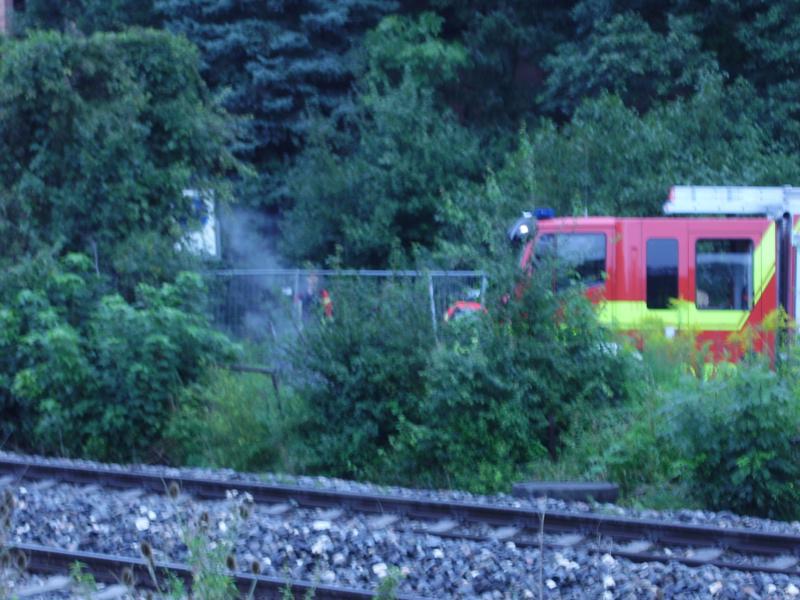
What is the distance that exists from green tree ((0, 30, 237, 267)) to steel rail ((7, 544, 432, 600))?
29.8 ft

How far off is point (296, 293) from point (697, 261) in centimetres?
829

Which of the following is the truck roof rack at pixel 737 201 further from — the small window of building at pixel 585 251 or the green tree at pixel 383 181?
the green tree at pixel 383 181

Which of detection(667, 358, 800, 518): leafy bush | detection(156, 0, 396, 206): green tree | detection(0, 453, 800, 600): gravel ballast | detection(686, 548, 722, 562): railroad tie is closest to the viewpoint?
detection(0, 453, 800, 600): gravel ballast

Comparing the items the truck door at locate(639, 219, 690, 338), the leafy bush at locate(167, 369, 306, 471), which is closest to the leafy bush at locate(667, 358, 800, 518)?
the truck door at locate(639, 219, 690, 338)

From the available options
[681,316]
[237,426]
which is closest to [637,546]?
[681,316]

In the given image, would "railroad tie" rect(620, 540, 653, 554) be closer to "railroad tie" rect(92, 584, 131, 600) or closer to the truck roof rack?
"railroad tie" rect(92, 584, 131, 600)

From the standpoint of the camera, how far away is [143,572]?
831cm

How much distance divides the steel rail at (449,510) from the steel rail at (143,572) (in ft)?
5.49

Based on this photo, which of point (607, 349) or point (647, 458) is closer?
point (647, 458)

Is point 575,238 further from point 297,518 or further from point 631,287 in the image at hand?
point 297,518

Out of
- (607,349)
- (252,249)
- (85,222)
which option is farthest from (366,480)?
(252,249)

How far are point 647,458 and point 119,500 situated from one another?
527cm

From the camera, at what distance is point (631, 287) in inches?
603

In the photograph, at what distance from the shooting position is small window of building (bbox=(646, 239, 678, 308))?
1529 centimetres
